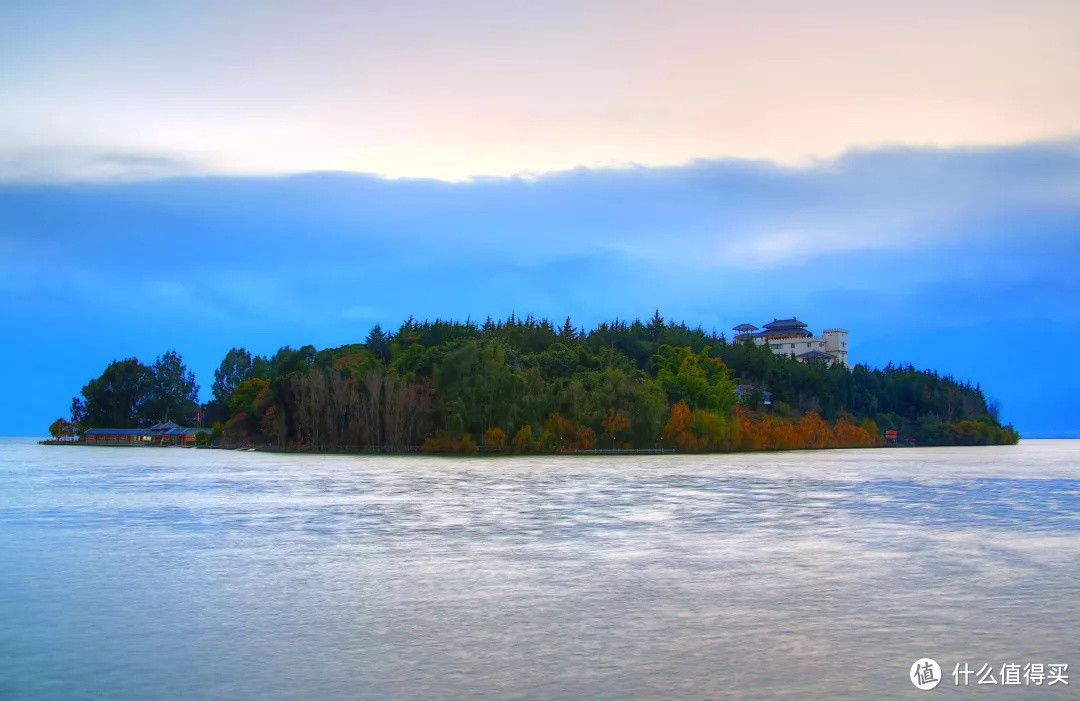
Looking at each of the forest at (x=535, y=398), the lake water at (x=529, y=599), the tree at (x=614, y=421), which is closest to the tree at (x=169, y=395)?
the forest at (x=535, y=398)

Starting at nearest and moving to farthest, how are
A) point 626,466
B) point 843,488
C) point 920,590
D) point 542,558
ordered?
point 920,590, point 542,558, point 843,488, point 626,466

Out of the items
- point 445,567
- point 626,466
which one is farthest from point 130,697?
point 626,466

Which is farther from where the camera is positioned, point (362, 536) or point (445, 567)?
point (362, 536)

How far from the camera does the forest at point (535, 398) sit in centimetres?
7569

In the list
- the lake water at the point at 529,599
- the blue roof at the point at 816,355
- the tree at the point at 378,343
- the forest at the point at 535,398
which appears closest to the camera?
the lake water at the point at 529,599

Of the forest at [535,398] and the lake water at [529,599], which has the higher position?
the forest at [535,398]

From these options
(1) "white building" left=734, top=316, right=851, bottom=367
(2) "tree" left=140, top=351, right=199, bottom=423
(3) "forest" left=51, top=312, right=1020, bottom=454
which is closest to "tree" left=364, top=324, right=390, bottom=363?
(3) "forest" left=51, top=312, right=1020, bottom=454

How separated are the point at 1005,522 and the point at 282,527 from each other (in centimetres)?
1762

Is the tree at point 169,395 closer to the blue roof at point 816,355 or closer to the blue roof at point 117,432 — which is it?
the blue roof at point 117,432

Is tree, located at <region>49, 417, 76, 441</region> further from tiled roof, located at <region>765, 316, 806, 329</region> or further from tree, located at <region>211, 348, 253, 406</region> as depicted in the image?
tiled roof, located at <region>765, 316, 806, 329</region>

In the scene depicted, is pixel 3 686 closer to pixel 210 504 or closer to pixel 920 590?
pixel 920 590

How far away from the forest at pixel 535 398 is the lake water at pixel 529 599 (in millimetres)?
47930

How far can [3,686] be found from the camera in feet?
29.1

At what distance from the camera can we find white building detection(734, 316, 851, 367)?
155625mm
